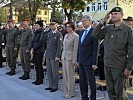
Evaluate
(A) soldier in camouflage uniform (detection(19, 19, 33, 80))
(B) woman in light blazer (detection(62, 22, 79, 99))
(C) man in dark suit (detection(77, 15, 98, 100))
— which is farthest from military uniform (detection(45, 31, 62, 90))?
(A) soldier in camouflage uniform (detection(19, 19, 33, 80))

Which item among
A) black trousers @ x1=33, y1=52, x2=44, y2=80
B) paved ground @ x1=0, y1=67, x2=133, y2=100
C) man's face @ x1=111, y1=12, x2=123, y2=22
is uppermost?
man's face @ x1=111, y1=12, x2=123, y2=22

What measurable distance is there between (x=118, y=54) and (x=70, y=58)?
2.80 metres

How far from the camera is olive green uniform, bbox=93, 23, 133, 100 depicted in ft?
19.3

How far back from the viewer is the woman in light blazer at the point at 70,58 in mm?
8586

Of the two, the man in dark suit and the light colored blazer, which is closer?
the man in dark suit

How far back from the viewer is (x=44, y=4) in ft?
72.5

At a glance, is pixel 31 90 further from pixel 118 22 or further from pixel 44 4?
pixel 44 4

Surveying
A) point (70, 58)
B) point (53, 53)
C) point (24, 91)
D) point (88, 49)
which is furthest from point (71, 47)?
point (24, 91)

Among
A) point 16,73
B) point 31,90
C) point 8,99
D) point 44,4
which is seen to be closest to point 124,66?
point 8,99

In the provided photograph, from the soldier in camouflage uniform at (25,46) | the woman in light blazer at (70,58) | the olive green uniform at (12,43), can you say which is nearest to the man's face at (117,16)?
the woman in light blazer at (70,58)

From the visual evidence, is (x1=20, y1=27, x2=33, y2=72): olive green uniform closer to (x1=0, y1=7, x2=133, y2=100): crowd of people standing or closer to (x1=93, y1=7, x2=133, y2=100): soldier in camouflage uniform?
(x1=0, y1=7, x2=133, y2=100): crowd of people standing

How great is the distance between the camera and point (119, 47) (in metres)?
5.95

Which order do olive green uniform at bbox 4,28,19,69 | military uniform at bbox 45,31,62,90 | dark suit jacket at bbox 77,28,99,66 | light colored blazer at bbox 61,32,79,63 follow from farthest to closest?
olive green uniform at bbox 4,28,19,69 → military uniform at bbox 45,31,62,90 → light colored blazer at bbox 61,32,79,63 → dark suit jacket at bbox 77,28,99,66

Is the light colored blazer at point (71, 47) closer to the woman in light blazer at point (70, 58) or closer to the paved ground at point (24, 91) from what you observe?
the woman in light blazer at point (70, 58)
